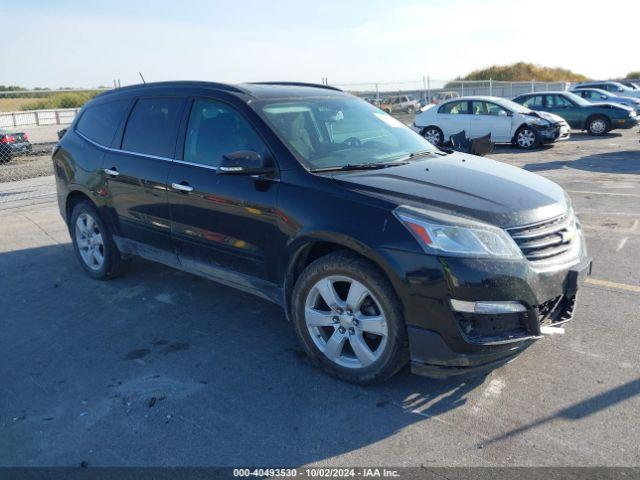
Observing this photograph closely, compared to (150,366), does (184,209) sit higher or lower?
higher

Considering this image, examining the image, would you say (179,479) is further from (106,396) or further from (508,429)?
(508,429)

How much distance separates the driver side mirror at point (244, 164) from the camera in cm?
374

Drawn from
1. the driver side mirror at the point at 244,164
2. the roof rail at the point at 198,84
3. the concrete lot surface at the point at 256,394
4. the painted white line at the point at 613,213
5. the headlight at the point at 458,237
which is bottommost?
the concrete lot surface at the point at 256,394

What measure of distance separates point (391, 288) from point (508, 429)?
0.98 metres

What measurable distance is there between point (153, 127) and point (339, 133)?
5.42 feet

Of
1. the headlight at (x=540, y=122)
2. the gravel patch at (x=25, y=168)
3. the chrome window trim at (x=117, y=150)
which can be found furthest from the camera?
the headlight at (x=540, y=122)

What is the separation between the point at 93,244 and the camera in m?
5.62

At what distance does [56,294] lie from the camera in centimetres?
531

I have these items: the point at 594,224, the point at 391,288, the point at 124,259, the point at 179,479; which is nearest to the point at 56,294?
the point at 124,259

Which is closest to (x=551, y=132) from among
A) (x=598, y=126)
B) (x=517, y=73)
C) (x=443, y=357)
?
(x=598, y=126)

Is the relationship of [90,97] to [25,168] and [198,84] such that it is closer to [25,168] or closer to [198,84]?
[25,168]

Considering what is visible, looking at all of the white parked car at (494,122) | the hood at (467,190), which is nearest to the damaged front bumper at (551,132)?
the white parked car at (494,122)

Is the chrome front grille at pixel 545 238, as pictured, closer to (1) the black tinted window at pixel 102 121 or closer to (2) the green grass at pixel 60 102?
(1) the black tinted window at pixel 102 121

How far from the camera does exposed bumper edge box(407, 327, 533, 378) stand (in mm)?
3113
